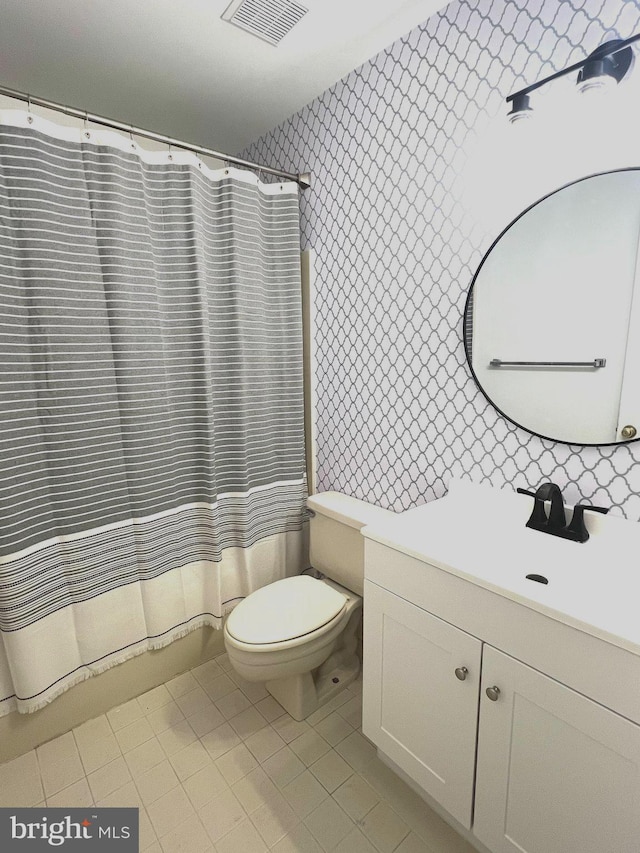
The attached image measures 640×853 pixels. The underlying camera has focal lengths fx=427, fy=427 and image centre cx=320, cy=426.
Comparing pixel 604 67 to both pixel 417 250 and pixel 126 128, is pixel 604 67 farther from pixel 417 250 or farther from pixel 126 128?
pixel 126 128

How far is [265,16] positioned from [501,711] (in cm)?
201

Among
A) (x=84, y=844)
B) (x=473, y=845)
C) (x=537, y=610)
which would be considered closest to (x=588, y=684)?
(x=537, y=610)

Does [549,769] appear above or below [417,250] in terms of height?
below

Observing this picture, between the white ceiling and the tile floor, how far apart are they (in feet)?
7.78

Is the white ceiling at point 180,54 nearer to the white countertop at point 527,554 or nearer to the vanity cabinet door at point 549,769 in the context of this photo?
the white countertop at point 527,554

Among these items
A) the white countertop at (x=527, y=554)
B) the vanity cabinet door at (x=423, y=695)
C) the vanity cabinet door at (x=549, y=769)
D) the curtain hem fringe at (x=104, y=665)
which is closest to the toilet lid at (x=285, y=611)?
the vanity cabinet door at (x=423, y=695)

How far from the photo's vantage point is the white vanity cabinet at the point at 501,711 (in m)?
0.81

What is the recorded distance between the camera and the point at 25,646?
137cm

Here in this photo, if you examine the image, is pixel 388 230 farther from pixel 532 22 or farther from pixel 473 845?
pixel 473 845

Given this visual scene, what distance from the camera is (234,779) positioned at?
4.50ft

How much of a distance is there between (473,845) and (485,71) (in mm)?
2167

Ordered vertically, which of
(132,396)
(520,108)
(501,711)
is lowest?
(501,711)
